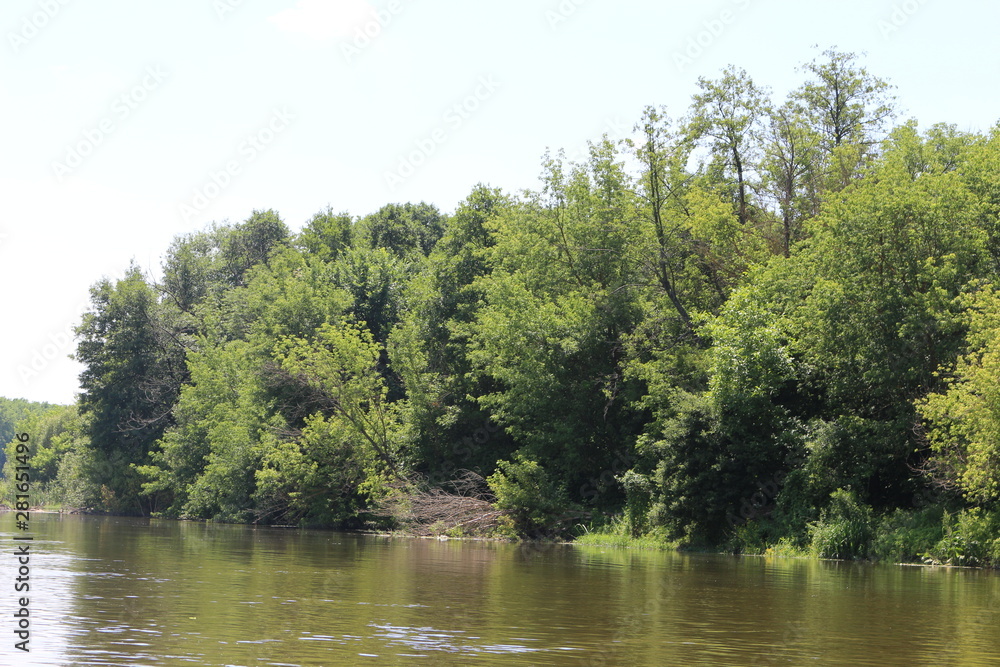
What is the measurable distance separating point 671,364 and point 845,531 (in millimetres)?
12838

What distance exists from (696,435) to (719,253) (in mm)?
12018

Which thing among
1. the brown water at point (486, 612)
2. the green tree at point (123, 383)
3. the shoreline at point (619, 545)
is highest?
the green tree at point (123, 383)

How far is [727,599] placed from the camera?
22125 millimetres

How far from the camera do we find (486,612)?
62.0 feet

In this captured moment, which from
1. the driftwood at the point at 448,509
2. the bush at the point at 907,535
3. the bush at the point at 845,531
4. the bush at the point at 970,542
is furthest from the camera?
the driftwood at the point at 448,509

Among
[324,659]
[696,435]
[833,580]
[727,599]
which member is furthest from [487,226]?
[324,659]

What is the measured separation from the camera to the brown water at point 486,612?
14.3 m

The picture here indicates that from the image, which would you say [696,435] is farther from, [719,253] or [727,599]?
[727,599]

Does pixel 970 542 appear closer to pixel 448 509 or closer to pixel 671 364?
pixel 671 364

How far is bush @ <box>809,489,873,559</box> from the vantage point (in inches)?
1449

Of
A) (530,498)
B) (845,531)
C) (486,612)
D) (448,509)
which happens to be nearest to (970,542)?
(845,531)

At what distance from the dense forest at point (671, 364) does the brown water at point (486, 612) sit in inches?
243

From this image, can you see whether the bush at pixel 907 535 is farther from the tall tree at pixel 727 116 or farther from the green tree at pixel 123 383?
the green tree at pixel 123 383

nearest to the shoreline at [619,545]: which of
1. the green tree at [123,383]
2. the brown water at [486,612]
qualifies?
the brown water at [486,612]
